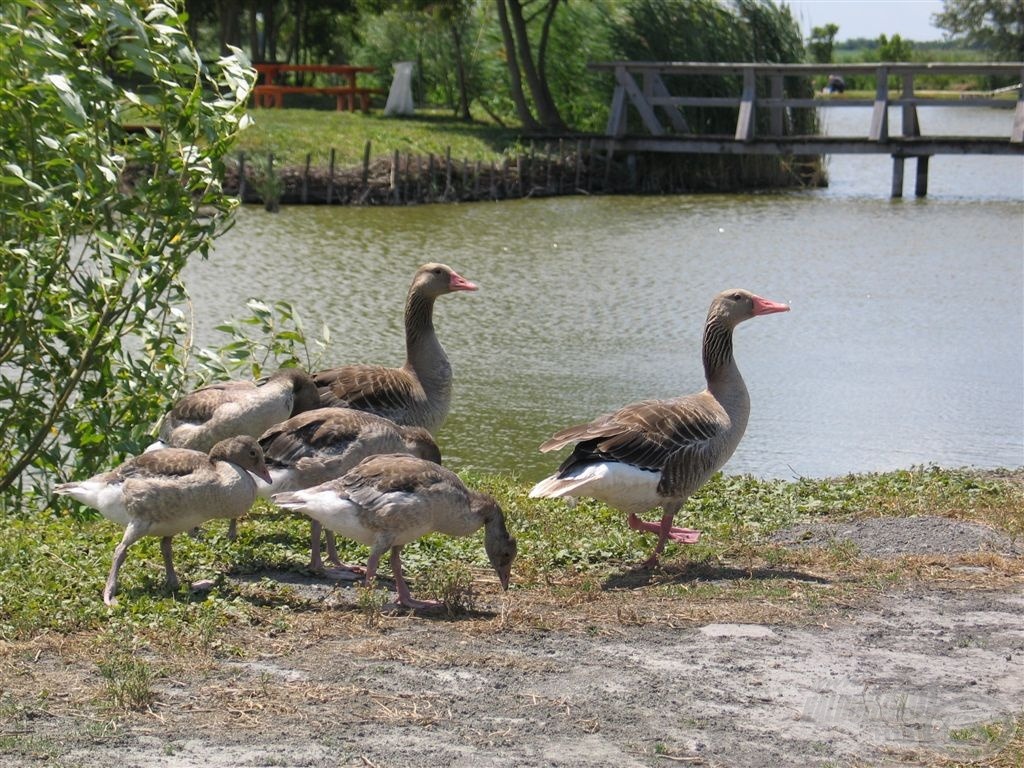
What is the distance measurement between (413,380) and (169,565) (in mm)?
3034

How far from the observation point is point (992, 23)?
9281 centimetres

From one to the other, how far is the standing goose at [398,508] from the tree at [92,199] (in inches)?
118

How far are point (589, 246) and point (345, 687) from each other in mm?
20167

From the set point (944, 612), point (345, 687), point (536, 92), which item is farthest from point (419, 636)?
point (536, 92)

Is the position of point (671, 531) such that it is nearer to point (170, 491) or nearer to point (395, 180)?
point (170, 491)

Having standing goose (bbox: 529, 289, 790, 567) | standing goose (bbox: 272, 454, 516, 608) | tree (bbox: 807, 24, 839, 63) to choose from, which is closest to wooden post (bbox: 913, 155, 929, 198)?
standing goose (bbox: 529, 289, 790, 567)

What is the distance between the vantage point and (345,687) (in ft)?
18.0

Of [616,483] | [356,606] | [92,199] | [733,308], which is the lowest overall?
[356,606]

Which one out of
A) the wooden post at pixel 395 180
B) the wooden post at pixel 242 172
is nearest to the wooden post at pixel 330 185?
the wooden post at pixel 395 180

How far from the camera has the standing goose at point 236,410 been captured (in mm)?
8594

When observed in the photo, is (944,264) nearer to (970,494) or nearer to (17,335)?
(970,494)

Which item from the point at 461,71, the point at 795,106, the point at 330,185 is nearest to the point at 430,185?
the point at 330,185

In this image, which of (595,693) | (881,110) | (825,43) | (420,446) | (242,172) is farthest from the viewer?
(825,43)

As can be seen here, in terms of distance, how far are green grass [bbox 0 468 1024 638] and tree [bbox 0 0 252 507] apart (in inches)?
40.4
